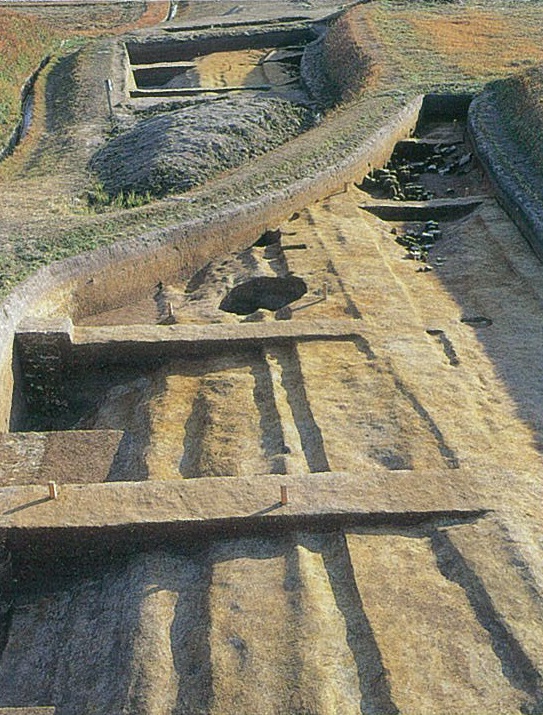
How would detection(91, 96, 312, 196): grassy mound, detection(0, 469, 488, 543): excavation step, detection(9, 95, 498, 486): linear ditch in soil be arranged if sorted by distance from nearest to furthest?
detection(0, 469, 488, 543): excavation step → detection(9, 95, 498, 486): linear ditch in soil → detection(91, 96, 312, 196): grassy mound

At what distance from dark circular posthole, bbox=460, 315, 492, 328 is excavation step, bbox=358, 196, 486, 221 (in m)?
3.79

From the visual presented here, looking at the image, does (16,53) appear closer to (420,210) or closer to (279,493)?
(420,210)

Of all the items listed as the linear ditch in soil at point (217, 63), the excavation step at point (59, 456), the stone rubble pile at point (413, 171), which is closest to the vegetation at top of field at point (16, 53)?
the linear ditch in soil at point (217, 63)

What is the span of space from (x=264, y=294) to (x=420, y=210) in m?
3.73

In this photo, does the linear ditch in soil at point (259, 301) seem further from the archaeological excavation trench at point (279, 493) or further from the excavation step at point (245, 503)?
the excavation step at point (245, 503)

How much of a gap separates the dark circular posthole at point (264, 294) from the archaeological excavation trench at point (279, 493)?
26 mm

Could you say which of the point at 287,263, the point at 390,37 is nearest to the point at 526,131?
the point at 287,263

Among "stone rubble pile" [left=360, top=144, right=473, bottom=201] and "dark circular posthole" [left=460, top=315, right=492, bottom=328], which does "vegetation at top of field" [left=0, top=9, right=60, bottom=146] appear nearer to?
"stone rubble pile" [left=360, top=144, right=473, bottom=201]

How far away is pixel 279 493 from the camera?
630 cm

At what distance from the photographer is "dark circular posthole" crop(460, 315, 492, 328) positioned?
9.54 metres

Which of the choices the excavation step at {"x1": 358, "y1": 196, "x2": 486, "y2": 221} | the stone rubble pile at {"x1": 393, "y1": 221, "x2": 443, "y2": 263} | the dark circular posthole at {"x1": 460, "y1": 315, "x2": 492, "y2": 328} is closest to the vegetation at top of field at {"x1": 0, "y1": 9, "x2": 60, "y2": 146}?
the excavation step at {"x1": 358, "y1": 196, "x2": 486, "y2": 221}

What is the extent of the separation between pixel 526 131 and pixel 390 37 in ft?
27.5

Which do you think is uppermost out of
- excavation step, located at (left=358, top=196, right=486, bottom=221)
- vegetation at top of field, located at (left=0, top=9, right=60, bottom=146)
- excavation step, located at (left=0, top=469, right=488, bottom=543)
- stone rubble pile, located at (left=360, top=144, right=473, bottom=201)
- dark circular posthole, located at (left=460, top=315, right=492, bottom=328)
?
excavation step, located at (left=0, top=469, right=488, bottom=543)

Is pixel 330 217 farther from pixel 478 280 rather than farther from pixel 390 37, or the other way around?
pixel 390 37
